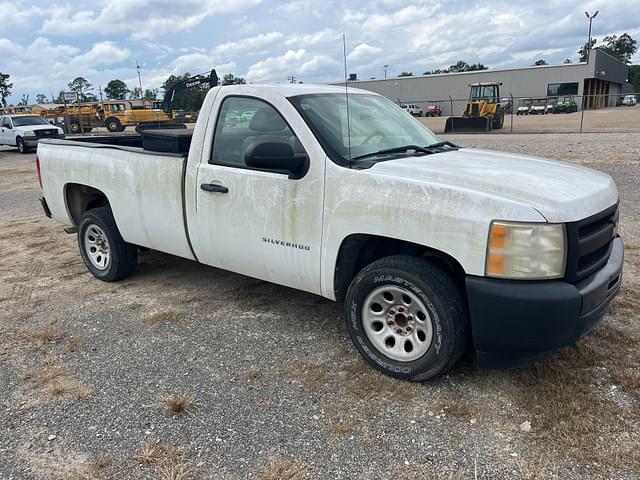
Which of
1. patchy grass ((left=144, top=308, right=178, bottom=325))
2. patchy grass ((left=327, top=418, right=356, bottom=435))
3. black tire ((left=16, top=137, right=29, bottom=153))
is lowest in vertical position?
patchy grass ((left=327, top=418, right=356, bottom=435))

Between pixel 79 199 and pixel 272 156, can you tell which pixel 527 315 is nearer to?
pixel 272 156

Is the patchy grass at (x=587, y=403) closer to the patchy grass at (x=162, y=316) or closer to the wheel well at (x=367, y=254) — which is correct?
the wheel well at (x=367, y=254)

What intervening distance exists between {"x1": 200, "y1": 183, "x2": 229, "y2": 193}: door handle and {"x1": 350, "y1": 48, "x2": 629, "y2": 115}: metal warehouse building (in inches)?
2160

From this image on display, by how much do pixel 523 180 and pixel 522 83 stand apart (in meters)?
65.3

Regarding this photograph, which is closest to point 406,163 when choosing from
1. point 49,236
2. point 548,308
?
point 548,308

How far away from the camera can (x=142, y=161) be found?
15.2 ft

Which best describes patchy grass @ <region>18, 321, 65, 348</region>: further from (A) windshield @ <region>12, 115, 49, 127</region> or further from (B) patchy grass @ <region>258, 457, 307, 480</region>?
(A) windshield @ <region>12, 115, 49, 127</region>

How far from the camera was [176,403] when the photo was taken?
10.4 feet

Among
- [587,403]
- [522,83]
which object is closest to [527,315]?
[587,403]

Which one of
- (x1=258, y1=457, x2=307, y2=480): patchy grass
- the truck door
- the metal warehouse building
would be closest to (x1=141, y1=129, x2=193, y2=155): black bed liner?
the truck door

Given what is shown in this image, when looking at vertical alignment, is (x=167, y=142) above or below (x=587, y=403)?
above

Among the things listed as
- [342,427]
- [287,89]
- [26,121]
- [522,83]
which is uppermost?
[522,83]

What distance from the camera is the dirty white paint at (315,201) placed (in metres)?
2.92

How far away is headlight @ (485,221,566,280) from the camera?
2756 millimetres
